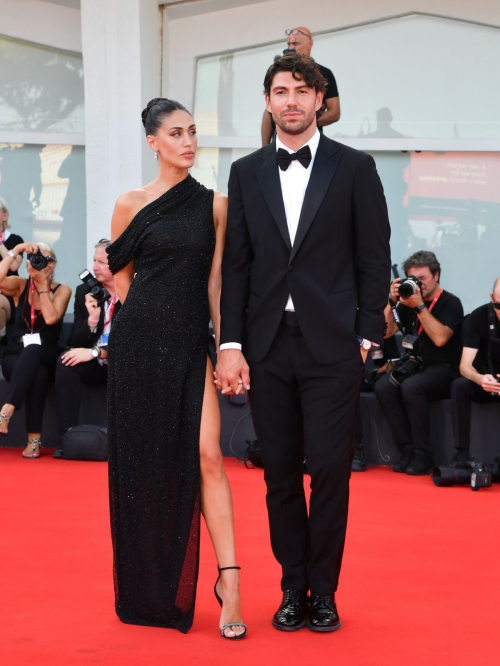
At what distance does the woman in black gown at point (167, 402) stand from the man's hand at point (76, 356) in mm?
3422

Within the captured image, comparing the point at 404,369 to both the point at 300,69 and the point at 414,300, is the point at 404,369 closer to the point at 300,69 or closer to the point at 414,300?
the point at 414,300

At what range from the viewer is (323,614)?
2.77m

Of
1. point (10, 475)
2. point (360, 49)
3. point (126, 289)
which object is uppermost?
point (360, 49)

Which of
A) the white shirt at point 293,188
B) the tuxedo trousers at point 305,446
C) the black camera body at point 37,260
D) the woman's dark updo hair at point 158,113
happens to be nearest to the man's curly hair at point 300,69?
the white shirt at point 293,188

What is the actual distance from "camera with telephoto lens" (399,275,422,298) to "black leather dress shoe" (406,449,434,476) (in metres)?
1.02

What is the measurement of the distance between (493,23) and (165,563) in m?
6.59

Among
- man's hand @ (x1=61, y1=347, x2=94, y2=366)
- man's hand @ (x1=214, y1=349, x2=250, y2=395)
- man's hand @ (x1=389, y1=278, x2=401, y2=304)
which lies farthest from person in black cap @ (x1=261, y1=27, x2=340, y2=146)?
man's hand @ (x1=214, y1=349, x2=250, y2=395)

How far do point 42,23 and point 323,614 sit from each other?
24.5ft

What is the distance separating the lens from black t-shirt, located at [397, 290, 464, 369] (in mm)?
6207

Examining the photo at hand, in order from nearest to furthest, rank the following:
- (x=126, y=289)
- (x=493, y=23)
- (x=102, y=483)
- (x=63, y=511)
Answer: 1. (x=126, y=289)
2. (x=63, y=511)
3. (x=102, y=483)
4. (x=493, y=23)

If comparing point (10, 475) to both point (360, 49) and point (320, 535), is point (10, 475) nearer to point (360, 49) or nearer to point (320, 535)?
point (320, 535)

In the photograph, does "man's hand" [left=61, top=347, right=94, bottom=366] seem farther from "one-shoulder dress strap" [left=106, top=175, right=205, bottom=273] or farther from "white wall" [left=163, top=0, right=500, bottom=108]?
"one-shoulder dress strap" [left=106, top=175, right=205, bottom=273]

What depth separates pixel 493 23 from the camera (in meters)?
7.96

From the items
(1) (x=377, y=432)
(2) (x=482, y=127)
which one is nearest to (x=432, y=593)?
→ (1) (x=377, y=432)
